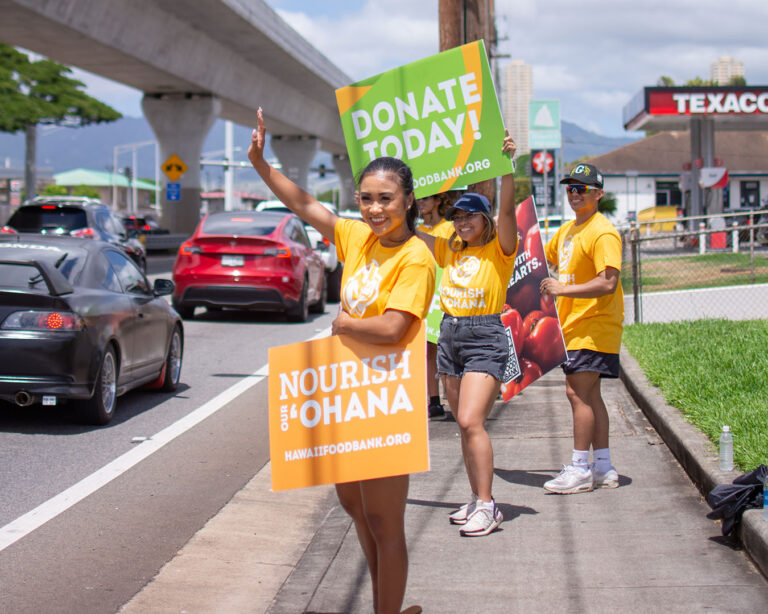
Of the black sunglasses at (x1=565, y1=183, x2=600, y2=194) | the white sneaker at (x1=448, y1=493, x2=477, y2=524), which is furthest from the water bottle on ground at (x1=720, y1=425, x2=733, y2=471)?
the black sunglasses at (x1=565, y1=183, x2=600, y2=194)

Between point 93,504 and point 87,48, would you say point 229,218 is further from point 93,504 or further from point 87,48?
point 87,48

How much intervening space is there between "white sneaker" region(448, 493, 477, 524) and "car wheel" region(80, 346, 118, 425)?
3493 millimetres

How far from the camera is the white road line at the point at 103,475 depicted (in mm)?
5704

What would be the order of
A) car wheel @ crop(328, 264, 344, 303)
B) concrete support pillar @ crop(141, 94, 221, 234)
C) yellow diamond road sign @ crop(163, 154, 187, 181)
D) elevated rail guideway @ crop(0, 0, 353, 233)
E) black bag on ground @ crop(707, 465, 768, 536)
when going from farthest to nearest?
concrete support pillar @ crop(141, 94, 221, 234) → yellow diamond road sign @ crop(163, 154, 187, 181) → elevated rail guideway @ crop(0, 0, 353, 233) → car wheel @ crop(328, 264, 344, 303) → black bag on ground @ crop(707, 465, 768, 536)

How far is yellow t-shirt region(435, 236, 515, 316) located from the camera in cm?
566

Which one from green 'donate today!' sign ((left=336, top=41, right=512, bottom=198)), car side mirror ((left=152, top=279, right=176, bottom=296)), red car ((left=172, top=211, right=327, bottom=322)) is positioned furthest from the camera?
red car ((left=172, top=211, right=327, bottom=322))

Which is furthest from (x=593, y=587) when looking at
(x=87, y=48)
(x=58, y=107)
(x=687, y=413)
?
(x=58, y=107)

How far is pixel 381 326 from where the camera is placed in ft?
12.4

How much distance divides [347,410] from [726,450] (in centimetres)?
294

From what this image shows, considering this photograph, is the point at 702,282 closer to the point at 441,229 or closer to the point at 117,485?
the point at 441,229

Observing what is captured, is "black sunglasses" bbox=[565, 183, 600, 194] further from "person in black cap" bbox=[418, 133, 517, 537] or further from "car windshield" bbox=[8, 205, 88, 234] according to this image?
"car windshield" bbox=[8, 205, 88, 234]

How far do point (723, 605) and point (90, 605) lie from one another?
267 centimetres

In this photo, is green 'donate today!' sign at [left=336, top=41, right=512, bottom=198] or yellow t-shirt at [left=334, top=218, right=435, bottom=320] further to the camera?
green 'donate today!' sign at [left=336, top=41, right=512, bottom=198]

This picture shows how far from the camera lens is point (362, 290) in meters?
3.95
